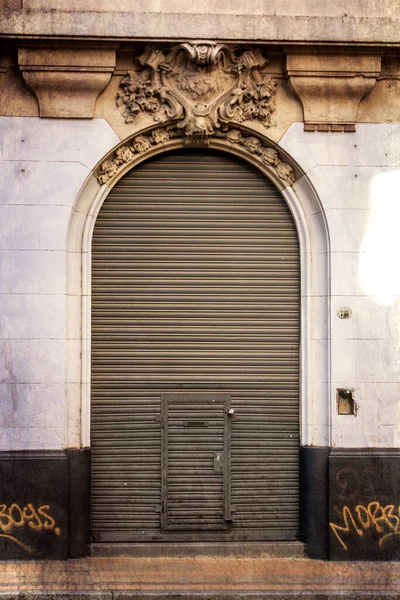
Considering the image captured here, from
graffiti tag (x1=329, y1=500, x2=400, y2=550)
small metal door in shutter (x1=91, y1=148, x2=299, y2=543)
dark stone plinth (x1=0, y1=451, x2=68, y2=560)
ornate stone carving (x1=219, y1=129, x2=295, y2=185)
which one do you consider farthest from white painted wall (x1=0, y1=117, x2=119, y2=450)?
graffiti tag (x1=329, y1=500, x2=400, y2=550)

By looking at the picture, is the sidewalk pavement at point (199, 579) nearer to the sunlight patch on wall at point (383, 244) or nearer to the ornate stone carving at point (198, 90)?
the sunlight patch on wall at point (383, 244)

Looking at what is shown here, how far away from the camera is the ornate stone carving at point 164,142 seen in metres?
11.2

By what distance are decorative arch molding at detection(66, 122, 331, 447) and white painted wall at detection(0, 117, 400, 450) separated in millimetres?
70

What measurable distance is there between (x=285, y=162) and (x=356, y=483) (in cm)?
420

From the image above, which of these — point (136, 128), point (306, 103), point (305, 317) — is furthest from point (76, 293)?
point (306, 103)

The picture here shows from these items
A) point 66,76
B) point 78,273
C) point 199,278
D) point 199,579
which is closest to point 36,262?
point 78,273

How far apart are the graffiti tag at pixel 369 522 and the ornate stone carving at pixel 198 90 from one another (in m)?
5.01

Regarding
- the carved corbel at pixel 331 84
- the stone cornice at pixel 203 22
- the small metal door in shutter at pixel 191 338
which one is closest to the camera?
the stone cornice at pixel 203 22

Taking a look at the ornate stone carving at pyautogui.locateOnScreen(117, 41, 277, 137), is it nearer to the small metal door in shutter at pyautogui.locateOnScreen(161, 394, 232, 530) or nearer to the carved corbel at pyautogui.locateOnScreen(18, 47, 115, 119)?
the carved corbel at pyautogui.locateOnScreen(18, 47, 115, 119)

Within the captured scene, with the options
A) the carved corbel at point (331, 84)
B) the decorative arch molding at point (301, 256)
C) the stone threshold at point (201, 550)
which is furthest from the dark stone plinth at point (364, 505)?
the carved corbel at point (331, 84)

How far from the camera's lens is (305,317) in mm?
11320

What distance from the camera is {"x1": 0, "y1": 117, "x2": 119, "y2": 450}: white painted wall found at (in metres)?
10.8

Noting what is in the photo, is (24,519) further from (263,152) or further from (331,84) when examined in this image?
(331,84)

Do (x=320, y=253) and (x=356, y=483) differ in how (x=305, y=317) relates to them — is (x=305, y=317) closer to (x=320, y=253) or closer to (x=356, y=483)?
(x=320, y=253)
